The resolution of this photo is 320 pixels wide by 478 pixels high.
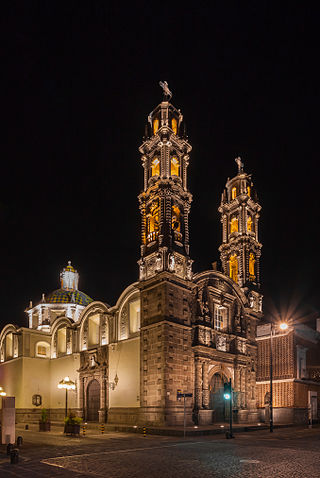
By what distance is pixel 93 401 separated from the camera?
138 ft

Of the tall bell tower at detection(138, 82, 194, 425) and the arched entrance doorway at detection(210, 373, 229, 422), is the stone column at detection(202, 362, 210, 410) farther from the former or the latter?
the arched entrance doorway at detection(210, 373, 229, 422)

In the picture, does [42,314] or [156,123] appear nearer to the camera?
[156,123]

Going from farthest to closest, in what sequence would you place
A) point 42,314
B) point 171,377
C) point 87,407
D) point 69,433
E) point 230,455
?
point 42,314 → point 87,407 → point 171,377 → point 69,433 → point 230,455

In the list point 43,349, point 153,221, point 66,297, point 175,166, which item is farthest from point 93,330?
point 175,166

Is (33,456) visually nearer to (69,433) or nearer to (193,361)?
(69,433)

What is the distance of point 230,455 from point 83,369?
27980mm

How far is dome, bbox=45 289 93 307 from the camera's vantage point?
60.9 meters

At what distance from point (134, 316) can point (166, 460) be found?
23.0 meters

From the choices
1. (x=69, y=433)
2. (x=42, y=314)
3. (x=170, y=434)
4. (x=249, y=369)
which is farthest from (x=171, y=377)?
(x=42, y=314)

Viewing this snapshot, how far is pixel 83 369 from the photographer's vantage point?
43.6 metres

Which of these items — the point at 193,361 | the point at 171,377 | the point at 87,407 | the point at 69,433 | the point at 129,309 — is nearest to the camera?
the point at 69,433

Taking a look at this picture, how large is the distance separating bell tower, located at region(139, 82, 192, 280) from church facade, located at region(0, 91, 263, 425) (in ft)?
0.31

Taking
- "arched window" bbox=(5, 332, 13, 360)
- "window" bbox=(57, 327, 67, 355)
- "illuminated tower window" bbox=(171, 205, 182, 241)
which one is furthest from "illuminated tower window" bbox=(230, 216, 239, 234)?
"arched window" bbox=(5, 332, 13, 360)

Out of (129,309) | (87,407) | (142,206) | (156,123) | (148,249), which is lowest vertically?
(87,407)
